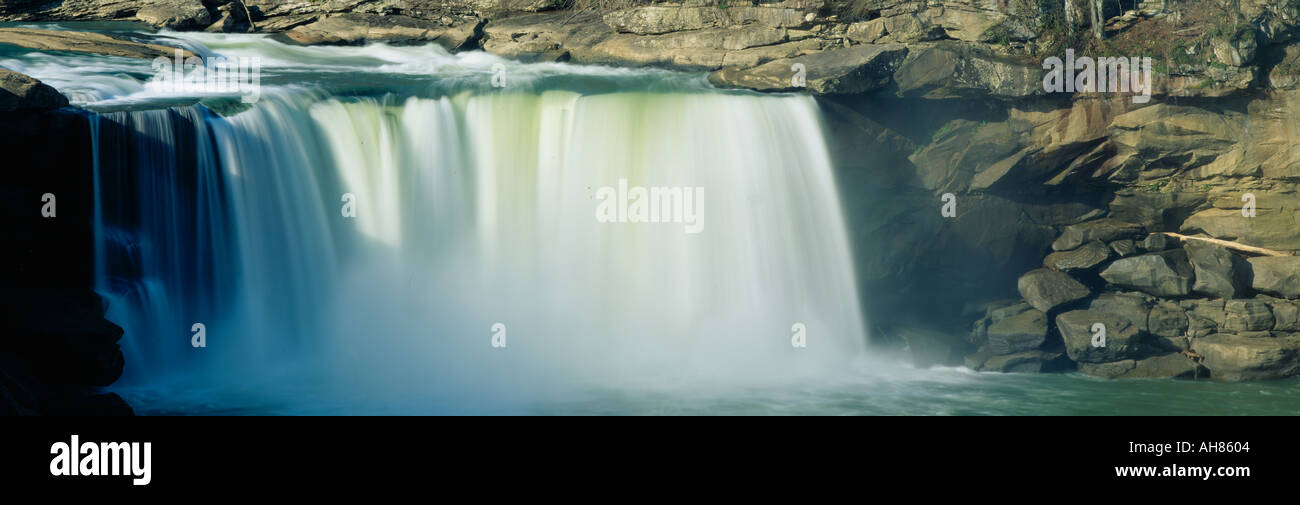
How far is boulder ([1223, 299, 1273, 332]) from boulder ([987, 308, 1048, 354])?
2.34 meters

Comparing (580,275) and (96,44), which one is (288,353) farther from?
(96,44)

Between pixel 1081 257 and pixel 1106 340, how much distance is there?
47.1 inches

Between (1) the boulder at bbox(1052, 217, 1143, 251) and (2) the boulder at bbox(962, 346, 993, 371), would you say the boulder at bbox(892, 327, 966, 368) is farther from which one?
(1) the boulder at bbox(1052, 217, 1143, 251)

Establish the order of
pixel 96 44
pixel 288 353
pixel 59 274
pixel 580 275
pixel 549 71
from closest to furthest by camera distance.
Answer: pixel 59 274, pixel 288 353, pixel 580 275, pixel 96 44, pixel 549 71

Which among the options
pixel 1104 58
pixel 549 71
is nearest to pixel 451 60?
pixel 549 71

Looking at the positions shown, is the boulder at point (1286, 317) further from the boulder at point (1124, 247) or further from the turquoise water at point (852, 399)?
the boulder at point (1124, 247)

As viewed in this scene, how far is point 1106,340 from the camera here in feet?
45.5

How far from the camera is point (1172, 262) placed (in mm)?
14188

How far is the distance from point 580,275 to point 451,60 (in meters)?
5.14

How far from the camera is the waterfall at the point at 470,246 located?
11609mm

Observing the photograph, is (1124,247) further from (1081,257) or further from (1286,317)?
(1286,317)

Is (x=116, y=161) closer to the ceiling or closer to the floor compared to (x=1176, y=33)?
closer to the floor

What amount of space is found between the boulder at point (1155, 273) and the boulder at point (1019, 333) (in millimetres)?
1169

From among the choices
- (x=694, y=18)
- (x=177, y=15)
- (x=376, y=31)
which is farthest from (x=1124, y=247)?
(x=177, y=15)
